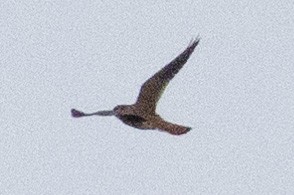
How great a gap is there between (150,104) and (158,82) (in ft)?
1.22

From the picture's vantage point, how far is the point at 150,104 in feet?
39.6

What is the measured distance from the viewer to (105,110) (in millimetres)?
11602

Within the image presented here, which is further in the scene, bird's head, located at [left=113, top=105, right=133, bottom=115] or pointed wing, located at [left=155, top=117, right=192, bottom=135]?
bird's head, located at [left=113, top=105, right=133, bottom=115]

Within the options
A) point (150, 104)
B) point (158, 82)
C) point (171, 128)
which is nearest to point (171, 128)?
point (171, 128)

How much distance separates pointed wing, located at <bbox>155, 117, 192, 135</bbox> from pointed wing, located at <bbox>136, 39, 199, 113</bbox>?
86cm

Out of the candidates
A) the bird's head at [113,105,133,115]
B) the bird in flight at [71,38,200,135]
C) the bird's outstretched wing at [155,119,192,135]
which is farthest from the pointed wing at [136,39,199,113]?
the bird's outstretched wing at [155,119,192,135]

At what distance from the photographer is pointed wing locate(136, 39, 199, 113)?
1189 centimetres

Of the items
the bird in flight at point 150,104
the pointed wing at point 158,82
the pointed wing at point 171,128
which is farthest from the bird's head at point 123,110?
the pointed wing at point 171,128

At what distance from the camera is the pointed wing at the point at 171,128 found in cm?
1023

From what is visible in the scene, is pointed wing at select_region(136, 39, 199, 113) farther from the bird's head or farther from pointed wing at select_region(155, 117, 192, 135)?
pointed wing at select_region(155, 117, 192, 135)

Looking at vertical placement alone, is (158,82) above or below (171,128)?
above

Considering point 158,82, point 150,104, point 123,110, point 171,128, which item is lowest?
point 171,128

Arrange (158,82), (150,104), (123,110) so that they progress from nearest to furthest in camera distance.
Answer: (123,110) → (150,104) → (158,82)

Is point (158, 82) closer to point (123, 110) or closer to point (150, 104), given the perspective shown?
point (150, 104)
